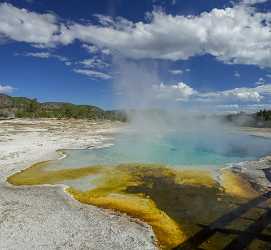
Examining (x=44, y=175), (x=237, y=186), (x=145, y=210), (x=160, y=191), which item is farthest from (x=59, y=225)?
(x=237, y=186)

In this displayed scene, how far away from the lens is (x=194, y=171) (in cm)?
1967

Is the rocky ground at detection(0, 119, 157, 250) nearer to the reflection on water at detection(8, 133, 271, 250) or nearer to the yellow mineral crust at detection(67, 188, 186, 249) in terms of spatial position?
the yellow mineral crust at detection(67, 188, 186, 249)

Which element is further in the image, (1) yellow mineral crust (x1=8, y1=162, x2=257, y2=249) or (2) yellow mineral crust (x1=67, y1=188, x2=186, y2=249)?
(1) yellow mineral crust (x1=8, y1=162, x2=257, y2=249)

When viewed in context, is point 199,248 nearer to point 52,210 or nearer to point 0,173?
point 52,210

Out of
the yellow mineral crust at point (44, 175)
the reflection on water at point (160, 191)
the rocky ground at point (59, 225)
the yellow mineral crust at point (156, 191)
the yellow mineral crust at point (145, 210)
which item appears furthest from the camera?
the yellow mineral crust at point (44, 175)

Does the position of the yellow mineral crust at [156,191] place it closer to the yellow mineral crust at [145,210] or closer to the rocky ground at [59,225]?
the yellow mineral crust at [145,210]

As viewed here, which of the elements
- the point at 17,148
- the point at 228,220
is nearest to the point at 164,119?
the point at 17,148

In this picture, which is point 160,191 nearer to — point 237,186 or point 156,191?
point 156,191

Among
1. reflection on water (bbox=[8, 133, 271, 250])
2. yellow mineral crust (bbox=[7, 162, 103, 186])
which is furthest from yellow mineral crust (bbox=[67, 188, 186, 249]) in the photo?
yellow mineral crust (bbox=[7, 162, 103, 186])

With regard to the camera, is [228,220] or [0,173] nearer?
[228,220]

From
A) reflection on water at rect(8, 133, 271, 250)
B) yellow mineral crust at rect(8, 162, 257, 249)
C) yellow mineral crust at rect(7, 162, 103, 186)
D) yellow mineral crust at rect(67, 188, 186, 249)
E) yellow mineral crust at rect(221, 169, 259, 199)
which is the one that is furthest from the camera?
yellow mineral crust at rect(7, 162, 103, 186)

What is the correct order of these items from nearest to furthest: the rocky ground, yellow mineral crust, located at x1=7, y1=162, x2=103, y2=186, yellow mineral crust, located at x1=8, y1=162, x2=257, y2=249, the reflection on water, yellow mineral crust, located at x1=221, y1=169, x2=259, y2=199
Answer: the rocky ground < the reflection on water < yellow mineral crust, located at x1=8, y1=162, x2=257, y2=249 < yellow mineral crust, located at x1=221, y1=169, x2=259, y2=199 < yellow mineral crust, located at x1=7, y1=162, x2=103, y2=186

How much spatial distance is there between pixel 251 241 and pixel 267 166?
41.4 feet

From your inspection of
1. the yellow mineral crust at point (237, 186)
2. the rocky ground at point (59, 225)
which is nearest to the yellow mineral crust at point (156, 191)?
the yellow mineral crust at point (237, 186)
